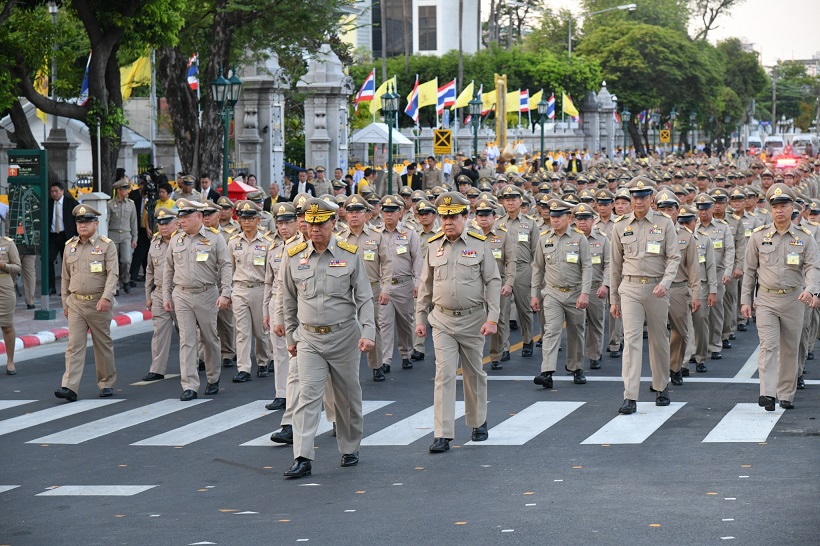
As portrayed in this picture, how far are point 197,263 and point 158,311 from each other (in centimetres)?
155

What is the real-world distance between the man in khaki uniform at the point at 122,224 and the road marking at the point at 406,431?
43.8 ft

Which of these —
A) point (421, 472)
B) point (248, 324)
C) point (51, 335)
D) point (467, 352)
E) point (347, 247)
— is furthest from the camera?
point (51, 335)

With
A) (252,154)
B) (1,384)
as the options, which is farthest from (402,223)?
(252,154)

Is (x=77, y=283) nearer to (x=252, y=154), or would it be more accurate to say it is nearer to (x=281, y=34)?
(x=281, y=34)

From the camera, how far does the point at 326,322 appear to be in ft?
37.9

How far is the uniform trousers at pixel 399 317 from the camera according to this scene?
17578 millimetres

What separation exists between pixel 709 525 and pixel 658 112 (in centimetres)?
8842

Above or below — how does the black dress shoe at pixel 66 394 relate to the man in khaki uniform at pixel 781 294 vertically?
below

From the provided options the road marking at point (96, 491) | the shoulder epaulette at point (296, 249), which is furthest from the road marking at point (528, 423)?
the road marking at point (96, 491)

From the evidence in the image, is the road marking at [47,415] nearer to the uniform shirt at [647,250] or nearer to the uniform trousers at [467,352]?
the uniform trousers at [467,352]

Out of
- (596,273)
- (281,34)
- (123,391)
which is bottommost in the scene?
(123,391)

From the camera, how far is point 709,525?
9.20 meters

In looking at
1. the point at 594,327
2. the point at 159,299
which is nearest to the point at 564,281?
the point at 594,327

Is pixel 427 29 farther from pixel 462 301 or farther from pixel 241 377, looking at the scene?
pixel 462 301
